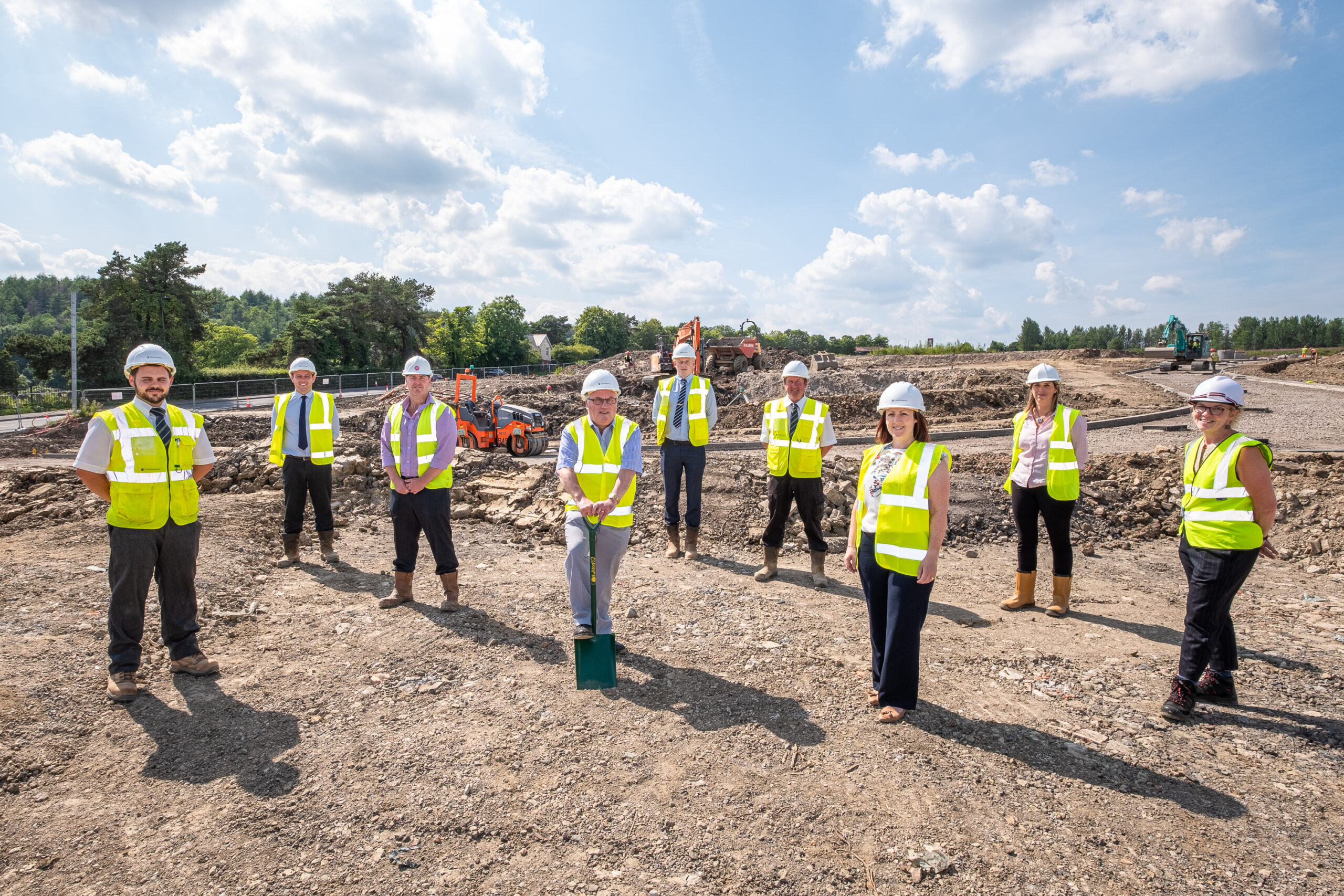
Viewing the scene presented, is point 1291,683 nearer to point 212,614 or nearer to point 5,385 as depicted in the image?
point 212,614

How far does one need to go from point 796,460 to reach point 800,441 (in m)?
0.17

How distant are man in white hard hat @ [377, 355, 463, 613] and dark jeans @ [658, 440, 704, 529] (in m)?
2.24

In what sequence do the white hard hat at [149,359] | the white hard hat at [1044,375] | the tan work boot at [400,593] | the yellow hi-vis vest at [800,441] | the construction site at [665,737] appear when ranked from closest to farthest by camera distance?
the construction site at [665,737] < the white hard hat at [149,359] < the white hard hat at [1044,375] < the tan work boot at [400,593] < the yellow hi-vis vest at [800,441]

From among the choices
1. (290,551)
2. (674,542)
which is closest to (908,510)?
(674,542)

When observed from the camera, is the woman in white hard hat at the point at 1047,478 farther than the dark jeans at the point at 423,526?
No

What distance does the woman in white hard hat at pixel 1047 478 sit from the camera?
510 centimetres

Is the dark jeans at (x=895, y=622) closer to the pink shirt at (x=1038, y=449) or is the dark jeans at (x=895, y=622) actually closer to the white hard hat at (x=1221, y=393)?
the white hard hat at (x=1221, y=393)

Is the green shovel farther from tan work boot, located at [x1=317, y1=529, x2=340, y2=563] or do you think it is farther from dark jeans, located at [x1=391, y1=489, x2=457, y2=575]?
tan work boot, located at [x1=317, y1=529, x2=340, y2=563]

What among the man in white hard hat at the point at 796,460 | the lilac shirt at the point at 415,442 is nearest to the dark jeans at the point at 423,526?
the lilac shirt at the point at 415,442

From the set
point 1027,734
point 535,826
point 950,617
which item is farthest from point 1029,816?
point 950,617

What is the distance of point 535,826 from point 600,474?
6.59ft

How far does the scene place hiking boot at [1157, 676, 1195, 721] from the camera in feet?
12.1

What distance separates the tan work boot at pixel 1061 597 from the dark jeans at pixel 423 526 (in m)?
4.95

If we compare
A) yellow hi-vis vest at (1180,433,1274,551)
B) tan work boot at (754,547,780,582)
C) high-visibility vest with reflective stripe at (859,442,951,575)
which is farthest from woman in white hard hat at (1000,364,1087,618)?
high-visibility vest with reflective stripe at (859,442,951,575)
